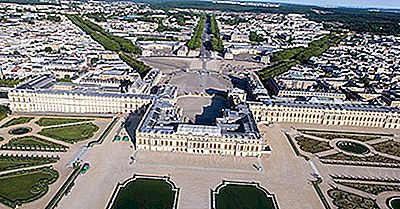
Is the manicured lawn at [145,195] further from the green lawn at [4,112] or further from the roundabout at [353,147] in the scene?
the green lawn at [4,112]

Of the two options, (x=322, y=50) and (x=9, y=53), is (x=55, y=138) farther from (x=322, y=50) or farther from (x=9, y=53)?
(x=322, y=50)

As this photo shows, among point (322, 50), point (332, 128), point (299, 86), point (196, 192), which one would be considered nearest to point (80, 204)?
point (196, 192)

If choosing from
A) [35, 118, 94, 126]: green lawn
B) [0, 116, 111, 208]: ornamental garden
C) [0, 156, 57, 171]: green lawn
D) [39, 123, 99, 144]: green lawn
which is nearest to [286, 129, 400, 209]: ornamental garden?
[39, 123, 99, 144]: green lawn

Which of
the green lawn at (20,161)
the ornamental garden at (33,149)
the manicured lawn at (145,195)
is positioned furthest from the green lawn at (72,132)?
the manicured lawn at (145,195)

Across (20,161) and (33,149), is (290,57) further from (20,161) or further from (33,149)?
(20,161)

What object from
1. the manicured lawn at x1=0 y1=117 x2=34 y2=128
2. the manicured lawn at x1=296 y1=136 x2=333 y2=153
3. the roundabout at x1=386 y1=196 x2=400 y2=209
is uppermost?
the manicured lawn at x1=0 y1=117 x2=34 y2=128

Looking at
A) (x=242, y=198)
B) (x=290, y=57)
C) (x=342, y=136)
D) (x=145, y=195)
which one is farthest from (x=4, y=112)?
(x=290, y=57)

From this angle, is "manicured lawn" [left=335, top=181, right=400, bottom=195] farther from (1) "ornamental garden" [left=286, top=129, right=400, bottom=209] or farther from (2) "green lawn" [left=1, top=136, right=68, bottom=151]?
(2) "green lawn" [left=1, top=136, right=68, bottom=151]
